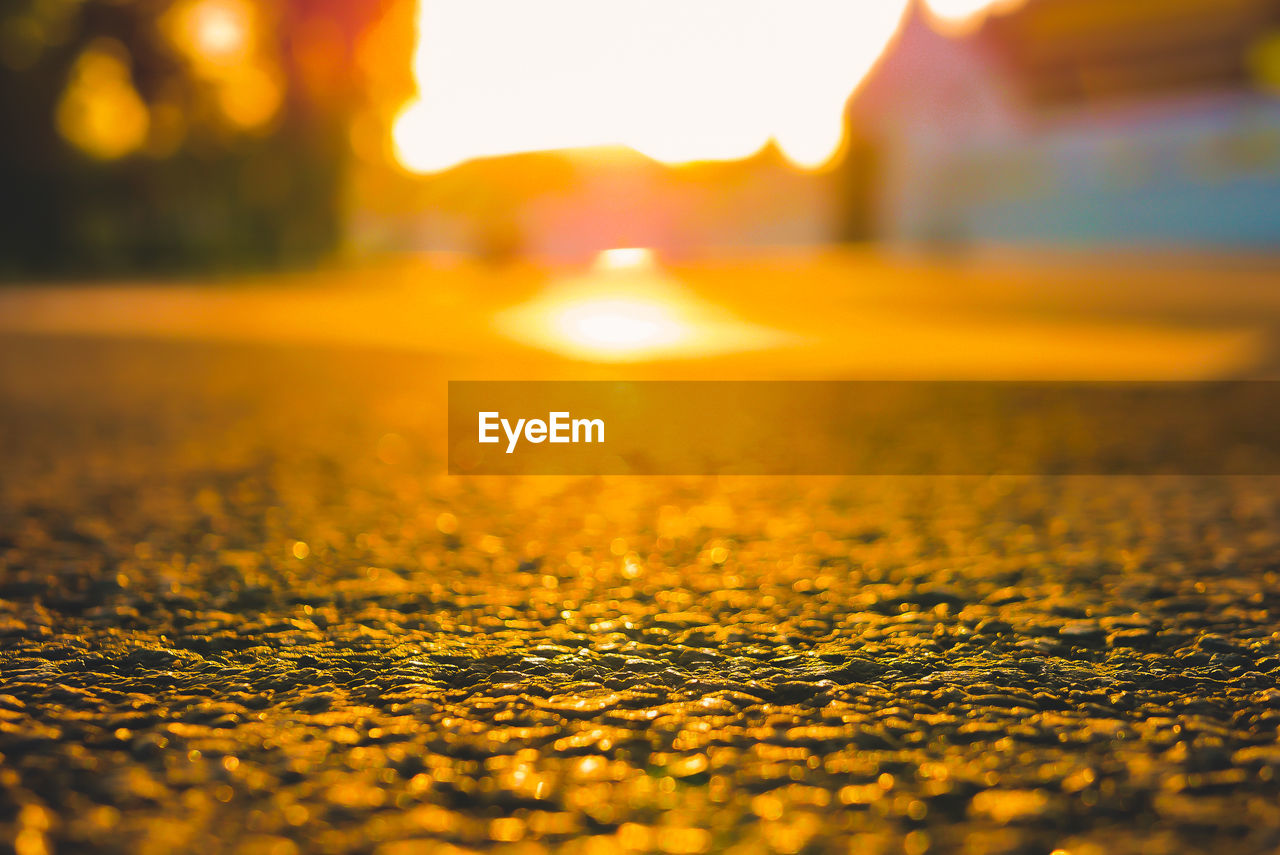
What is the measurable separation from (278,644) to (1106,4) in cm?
2272

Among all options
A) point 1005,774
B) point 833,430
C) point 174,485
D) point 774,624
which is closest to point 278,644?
point 774,624

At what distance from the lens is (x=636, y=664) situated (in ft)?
5.41

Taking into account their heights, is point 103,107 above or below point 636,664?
above

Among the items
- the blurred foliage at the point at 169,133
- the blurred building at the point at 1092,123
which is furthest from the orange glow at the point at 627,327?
the blurred foliage at the point at 169,133

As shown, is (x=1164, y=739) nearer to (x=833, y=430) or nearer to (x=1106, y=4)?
(x=833, y=430)

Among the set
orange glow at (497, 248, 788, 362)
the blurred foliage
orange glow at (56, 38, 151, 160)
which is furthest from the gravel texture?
orange glow at (56, 38, 151, 160)

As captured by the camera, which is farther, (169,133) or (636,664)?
(169,133)

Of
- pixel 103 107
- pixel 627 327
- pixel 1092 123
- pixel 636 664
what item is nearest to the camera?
pixel 636 664

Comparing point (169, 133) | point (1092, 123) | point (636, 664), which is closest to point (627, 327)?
point (636, 664)

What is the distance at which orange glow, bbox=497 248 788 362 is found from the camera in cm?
693

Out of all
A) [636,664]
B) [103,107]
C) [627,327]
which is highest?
[103,107]

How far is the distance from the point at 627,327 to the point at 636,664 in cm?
705

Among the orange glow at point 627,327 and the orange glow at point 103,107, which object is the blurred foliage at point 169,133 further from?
the orange glow at point 627,327

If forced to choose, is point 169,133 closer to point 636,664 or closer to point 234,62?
point 234,62
